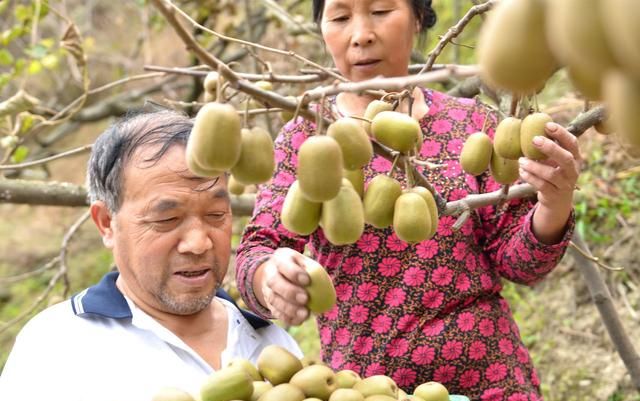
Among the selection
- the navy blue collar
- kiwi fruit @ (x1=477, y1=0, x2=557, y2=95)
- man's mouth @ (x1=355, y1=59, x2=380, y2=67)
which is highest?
kiwi fruit @ (x1=477, y1=0, x2=557, y2=95)

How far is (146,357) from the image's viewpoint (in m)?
1.73

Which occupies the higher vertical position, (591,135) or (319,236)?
(319,236)

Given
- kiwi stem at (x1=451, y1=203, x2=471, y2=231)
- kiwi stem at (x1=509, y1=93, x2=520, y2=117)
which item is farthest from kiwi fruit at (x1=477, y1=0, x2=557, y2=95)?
kiwi stem at (x1=451, y1=203, x2=471, y2=231)

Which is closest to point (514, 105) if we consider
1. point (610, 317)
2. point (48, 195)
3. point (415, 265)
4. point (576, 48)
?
point (415, 265)

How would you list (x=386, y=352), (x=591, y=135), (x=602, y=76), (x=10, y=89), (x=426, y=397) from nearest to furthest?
(x=602, y=76) → (x=426, y=397) → (x=386, y=352) → (x=591, y=135) → (x=10, y=89)

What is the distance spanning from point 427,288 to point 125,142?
0.70m

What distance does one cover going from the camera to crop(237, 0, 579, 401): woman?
1.76 m

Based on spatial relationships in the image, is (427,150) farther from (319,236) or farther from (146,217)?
(146,217)

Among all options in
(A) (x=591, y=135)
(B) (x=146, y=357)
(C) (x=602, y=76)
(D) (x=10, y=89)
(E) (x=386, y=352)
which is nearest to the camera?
(C) (x=602, y=76)

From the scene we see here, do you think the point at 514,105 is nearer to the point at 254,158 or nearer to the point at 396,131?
the point at 396,131

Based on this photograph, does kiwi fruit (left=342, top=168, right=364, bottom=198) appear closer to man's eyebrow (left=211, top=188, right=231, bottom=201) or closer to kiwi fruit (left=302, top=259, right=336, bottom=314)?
kiwi fruit (left=302, top=259, right=336, bottom=314)

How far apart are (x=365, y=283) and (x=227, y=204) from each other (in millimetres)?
A: 338

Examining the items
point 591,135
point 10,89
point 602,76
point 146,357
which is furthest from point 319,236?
point 10,89

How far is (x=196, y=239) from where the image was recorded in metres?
1.72
